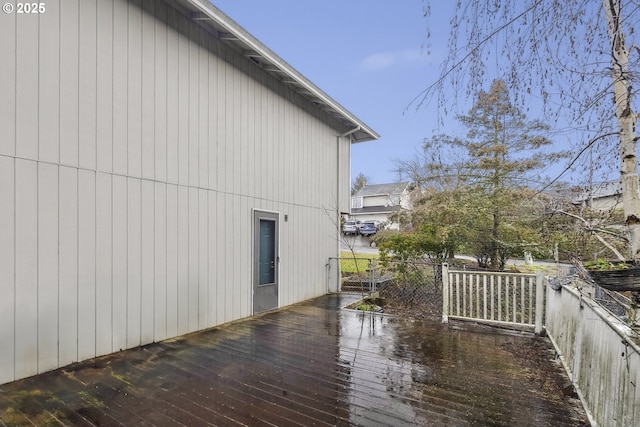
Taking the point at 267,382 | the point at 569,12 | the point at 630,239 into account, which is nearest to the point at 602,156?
the point at 630,239

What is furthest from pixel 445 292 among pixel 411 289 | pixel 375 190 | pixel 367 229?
pixel 375 190

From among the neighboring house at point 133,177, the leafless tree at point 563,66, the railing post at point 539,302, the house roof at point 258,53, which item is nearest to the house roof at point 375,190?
the house roof at point 258,53

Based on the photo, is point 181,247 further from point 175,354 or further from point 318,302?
point 318,302

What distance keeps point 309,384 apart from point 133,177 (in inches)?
128

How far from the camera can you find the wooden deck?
2650 millimetres

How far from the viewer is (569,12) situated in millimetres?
1993

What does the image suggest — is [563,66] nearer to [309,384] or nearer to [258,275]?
[309,384]

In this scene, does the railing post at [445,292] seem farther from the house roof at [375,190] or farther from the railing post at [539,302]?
the house roof at [375,190]

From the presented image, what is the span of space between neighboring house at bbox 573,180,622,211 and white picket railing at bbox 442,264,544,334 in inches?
91.7

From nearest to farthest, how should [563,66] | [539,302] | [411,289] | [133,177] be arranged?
1. [563,66]
2. [133,177]
3. [539,302]
4. [411,289]

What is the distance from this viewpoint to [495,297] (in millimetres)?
5574

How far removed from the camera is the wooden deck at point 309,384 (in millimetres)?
2650

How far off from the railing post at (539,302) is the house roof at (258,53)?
5.34m

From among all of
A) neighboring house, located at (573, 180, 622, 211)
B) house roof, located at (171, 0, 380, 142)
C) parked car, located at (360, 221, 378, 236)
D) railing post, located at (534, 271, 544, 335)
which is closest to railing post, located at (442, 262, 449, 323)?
railing post, located at (534, 271, 544, 335)
